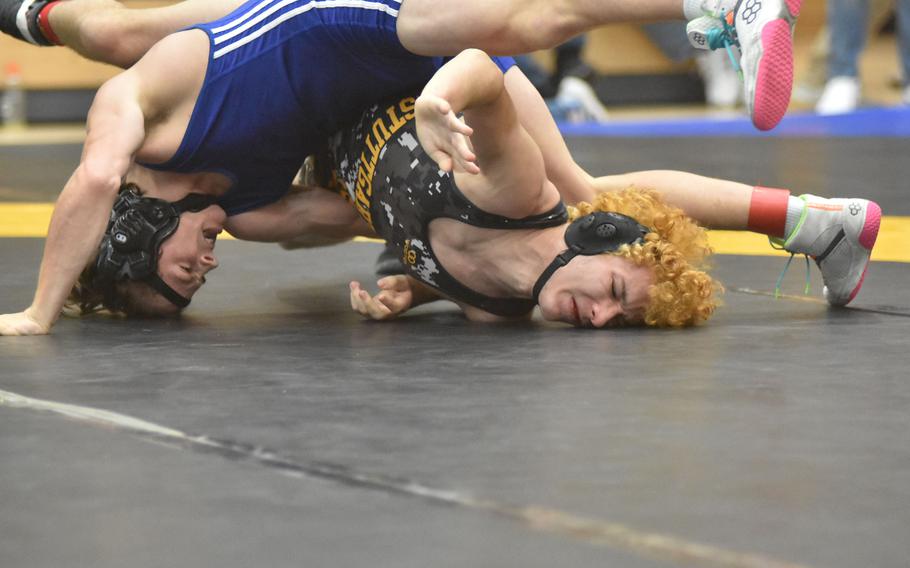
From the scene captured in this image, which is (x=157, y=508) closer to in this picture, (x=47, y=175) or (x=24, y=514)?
(x=24, y=514)

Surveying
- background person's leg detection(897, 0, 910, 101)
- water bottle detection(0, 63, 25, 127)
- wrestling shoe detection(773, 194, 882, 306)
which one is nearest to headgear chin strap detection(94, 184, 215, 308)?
wrestling shoe detection(773, 194, 882, 306)

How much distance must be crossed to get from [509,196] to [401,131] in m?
0.36

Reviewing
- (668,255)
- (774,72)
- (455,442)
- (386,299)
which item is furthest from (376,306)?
(455,442)

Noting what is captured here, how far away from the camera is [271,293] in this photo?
3.02 meters

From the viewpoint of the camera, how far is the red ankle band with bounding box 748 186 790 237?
2779mm

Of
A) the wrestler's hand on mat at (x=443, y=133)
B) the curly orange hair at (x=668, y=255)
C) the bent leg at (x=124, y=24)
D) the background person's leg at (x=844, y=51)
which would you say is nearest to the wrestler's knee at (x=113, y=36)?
the bent leg at (x=124, y=24)

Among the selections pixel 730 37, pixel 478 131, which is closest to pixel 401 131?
pixel 478 131

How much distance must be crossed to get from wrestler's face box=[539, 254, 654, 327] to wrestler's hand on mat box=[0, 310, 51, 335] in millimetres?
874

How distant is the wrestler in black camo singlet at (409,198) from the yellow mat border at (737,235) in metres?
1.05

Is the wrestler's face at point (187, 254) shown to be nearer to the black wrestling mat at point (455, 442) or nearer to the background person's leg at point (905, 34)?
the black wrestling mat at point (455, 442)

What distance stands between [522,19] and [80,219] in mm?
839

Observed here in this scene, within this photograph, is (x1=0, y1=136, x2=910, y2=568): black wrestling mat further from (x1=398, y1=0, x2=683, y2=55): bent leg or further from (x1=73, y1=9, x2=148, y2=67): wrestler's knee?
(x1=73, y1=9, x2=148, y2=67): wrestler's knee

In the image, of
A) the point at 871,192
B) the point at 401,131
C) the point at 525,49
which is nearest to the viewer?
the point at 525,49

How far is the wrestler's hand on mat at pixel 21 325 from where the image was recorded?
2441 millimetres
